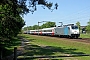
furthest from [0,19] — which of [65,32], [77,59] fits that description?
[65,32]

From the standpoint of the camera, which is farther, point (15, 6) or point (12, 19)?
point (12, 19)

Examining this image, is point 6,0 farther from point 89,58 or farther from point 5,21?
point 89,58

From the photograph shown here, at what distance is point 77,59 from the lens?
1512 centimetres

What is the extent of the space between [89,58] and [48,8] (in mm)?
8760

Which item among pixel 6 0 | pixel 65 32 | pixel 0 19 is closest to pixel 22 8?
pixel 6 0

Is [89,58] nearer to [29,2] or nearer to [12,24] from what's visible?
[29,2]

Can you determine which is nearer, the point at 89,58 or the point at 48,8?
the point at 89,58

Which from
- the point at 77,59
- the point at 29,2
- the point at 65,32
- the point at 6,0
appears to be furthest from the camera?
the point at 65,32

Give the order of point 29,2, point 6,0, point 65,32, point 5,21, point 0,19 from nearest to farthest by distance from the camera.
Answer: point 6,0
point 29,2
point 5,21
point 0,19
point 65,32

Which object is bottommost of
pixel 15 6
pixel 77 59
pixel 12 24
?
pixel 77 59

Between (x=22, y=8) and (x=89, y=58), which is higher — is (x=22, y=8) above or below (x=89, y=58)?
above

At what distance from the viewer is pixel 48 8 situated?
22.8 meters

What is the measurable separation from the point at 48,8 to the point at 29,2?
8.23 ft

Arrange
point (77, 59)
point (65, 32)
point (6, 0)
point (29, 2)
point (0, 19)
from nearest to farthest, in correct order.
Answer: point (77, 59)
point (6, 0)
point (29, 2)
point (0, 19)
point (65, 32)
